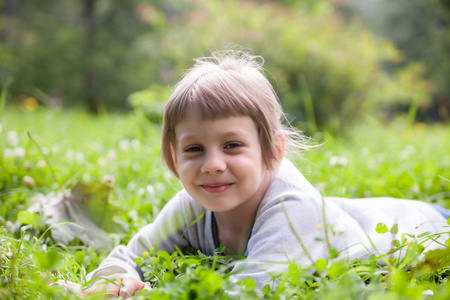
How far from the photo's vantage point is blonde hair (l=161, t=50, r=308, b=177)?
143cm

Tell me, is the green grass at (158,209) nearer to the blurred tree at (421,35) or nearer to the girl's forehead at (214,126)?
the girl's forehead at (214,126)

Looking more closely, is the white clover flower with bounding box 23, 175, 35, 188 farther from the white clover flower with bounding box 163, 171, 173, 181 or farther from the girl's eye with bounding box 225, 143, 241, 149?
the girl's eye with bounding box 225, 143, 241, 149

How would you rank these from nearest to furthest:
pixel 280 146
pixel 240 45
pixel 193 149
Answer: pixel 193 149, pixel 280 146, pixel 240 45

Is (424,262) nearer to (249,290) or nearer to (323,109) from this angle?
(249,290)

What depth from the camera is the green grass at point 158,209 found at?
3.60 feet

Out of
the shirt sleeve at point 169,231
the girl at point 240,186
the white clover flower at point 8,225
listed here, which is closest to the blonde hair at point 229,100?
the girl at point 240,186

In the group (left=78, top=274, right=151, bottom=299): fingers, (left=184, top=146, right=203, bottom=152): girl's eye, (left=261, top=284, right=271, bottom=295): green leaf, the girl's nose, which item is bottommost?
(left=78, top=274, right=151, bottom=299): fingers

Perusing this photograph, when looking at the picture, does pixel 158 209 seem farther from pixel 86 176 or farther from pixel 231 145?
pixel 231 145

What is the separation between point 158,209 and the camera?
2.30 meters

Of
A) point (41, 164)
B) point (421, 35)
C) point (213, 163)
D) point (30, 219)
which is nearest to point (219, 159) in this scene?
point (213, 163)

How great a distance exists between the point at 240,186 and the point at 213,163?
0.48 ft

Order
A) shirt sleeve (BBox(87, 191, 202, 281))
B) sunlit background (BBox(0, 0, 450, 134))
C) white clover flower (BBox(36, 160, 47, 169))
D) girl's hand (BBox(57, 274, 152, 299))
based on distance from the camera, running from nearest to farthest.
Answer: girl's hand (BBox(57, 274, 152, 299)), shirt sleeve (BBox(87, 191, 202, 281)), white clover flower (BBox(36, 160, 47, 169)), sunlit background (BBox(0, 0, 450, 134))

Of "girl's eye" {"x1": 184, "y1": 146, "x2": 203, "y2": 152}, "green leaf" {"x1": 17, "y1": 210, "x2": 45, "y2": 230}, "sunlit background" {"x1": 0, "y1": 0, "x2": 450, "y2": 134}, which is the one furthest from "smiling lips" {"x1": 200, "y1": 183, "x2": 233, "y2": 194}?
"green leaf" {"x1": 17, "y1": 210, "x2": 45, "y2": 230}

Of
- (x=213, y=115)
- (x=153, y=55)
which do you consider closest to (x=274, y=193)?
(x=213, y=115)
